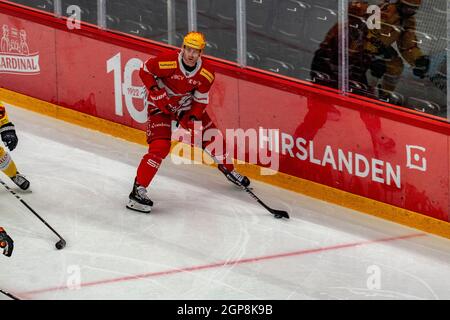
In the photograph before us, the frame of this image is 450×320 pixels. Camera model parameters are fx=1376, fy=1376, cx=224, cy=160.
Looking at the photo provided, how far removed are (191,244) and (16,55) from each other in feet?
11.7

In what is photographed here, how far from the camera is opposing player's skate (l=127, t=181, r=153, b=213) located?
31.8 feet

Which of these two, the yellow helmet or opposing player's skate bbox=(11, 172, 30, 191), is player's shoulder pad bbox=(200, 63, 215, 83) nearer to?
the yellow helmet

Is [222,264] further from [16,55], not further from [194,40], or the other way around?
[16,55]

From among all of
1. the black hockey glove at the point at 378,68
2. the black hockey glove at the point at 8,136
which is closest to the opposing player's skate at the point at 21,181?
the black hockey glove at the point at 8,136

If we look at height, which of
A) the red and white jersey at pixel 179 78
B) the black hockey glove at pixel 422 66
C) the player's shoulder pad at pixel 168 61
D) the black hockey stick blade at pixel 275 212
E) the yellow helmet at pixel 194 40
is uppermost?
the yellow helmet at pixel 194 40

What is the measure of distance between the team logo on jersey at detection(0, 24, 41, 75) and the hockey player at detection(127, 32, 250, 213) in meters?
2.43

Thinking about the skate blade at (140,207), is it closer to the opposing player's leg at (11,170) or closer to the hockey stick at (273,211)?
the hockey stick at (273,211)

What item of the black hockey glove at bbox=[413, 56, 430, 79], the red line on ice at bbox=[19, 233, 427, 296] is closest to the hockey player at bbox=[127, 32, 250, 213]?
the red line on ice at bbox=[19, 233, 427, 296]

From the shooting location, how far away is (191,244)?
362 inches

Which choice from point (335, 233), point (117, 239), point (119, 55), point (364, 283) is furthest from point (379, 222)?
point (119, 55)

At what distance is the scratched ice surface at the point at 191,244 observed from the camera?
27.9 ft

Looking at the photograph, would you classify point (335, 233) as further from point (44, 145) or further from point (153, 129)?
point (44, 145)

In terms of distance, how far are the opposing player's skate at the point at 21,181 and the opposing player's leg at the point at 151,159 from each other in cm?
Result: 81
